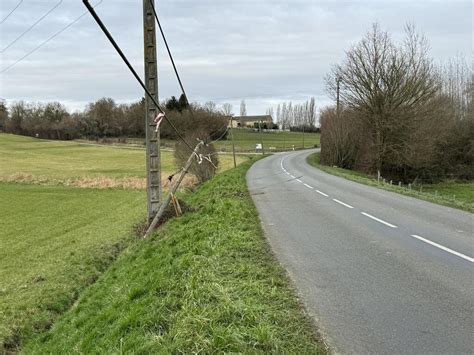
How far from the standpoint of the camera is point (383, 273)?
267 inches

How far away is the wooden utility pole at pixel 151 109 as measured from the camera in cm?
1351

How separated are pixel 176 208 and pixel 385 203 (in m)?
7.11

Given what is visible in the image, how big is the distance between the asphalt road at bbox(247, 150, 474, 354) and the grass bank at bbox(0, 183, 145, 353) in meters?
4.99

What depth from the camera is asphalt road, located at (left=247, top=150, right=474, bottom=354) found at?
4.53 meters

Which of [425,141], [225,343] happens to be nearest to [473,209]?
[225,343]

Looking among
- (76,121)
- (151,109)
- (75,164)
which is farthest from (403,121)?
(76,121)

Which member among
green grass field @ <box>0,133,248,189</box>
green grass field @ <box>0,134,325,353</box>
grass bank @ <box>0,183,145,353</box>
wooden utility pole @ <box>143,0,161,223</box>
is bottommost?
green grass field @ <box>0,133,248,189</box>

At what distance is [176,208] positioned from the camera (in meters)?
14.6

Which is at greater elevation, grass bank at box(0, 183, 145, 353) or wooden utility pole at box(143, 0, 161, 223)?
wooden utility pole at box(143, 0, 161, 223)

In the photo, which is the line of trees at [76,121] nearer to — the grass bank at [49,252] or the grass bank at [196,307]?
the grass bank at [49,252]

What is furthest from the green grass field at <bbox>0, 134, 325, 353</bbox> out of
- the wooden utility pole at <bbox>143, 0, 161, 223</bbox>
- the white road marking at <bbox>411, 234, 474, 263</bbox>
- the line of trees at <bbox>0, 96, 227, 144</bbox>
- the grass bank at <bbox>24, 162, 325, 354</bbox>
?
the line of trees at <bbox>0, 96, 227, 144</bbox>

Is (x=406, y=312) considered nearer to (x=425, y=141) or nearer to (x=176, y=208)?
(x=176, y=208)

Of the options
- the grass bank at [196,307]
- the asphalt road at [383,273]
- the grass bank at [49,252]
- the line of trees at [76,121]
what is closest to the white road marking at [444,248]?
the asphalt road at [383,273]

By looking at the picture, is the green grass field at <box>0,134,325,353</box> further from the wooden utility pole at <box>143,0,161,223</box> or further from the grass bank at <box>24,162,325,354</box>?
the wooden utility pole at <box>143,0,161,223</box>
